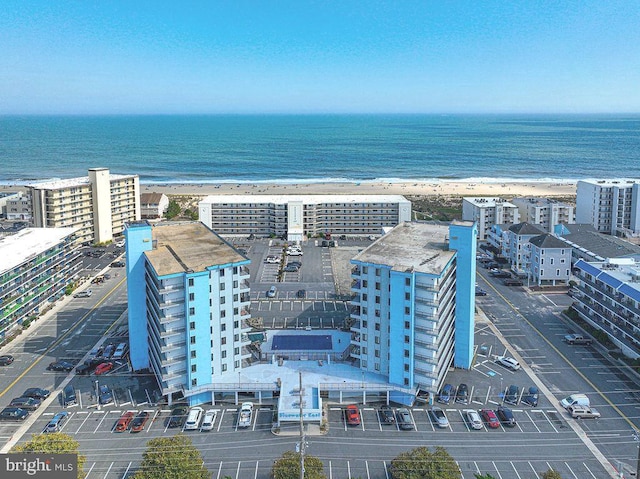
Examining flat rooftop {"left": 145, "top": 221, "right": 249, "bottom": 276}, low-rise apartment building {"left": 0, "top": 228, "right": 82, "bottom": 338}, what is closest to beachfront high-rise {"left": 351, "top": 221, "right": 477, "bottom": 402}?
flat rooftop {"left": 145, "top": 221, "right": 249, "bottom": 276}

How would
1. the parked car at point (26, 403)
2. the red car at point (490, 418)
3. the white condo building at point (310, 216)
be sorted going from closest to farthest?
the red car at point (490, 418) < the parked car at point (26, 403) < the white condo building at point (310, 216)

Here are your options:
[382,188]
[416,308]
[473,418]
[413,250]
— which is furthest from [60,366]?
[382,188]

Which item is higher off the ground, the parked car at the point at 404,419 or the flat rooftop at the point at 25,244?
the flat rooftop at the point at 25,244

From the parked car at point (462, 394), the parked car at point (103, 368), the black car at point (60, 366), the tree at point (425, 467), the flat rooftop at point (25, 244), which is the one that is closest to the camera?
the tree at point (425, 467)

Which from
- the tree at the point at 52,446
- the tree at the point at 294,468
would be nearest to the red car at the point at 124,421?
the tree at the point at 52,446

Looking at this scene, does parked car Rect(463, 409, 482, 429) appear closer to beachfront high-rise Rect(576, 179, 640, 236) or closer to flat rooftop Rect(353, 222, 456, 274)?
flat rooftop Rect(353, 222, 456, 274)

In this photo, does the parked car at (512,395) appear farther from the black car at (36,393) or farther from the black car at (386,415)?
the black car at (36,393)

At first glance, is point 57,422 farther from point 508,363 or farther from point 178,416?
point 508,363
